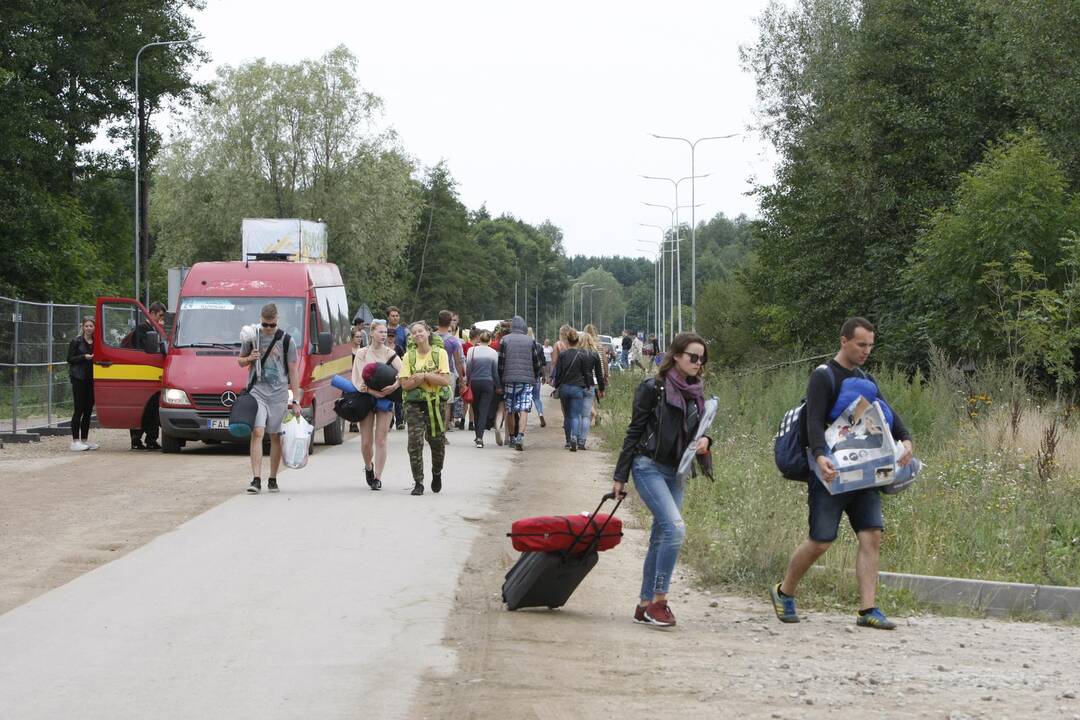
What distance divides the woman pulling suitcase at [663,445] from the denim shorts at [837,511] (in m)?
0.74

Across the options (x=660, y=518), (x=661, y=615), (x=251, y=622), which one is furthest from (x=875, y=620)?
(x=251, y=622)

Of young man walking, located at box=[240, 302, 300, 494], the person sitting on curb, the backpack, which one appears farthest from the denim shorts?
young man walking, located at box=[240, 302, 300, 494]

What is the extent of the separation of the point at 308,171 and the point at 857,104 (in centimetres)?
4215

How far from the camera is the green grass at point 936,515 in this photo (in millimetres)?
10188

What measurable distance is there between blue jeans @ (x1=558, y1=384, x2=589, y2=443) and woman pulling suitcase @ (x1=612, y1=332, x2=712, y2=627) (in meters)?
12.7

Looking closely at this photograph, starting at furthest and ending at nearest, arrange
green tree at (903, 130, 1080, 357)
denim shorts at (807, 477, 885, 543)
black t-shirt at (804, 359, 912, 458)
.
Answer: green tree at (903, 130, 1080, 357)
denim shorts at (807, 477, 885, 543)
black t-shirt at (804, 359, 912, 458)

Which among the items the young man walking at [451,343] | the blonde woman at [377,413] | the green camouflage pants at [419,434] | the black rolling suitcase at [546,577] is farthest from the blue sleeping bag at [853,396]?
the young man walking at [451,343]

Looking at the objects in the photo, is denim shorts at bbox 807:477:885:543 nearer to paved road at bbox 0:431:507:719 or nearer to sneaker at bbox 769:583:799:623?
sneaker at bbox 769:583:799:623

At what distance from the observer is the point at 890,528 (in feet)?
37.8

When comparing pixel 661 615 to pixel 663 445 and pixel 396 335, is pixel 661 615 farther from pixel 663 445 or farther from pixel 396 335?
pixel 396 335

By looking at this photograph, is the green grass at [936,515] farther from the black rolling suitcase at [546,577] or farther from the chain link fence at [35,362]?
the chain link fence at [35,362]

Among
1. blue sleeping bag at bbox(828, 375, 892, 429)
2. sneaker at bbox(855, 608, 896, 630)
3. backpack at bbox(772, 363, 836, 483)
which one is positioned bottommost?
sneaker at bbox(855, 608, 896, 630)

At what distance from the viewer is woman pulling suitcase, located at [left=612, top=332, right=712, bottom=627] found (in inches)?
340

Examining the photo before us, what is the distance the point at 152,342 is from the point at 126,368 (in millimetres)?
512
